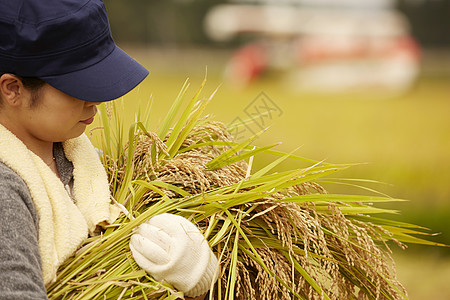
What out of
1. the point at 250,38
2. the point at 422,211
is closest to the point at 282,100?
the point at 422,211

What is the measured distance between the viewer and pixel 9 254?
1159 millimetres

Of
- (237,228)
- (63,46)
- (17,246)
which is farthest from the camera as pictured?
(237,228)

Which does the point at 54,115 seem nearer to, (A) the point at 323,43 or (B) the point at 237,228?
(B) the point at 237,228

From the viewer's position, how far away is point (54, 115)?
1379mm

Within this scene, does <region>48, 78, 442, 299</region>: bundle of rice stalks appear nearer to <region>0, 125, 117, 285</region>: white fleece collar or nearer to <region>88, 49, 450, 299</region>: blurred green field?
<region>0, 125, 117, 285</region>: white fleece collar

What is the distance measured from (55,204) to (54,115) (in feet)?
0.68

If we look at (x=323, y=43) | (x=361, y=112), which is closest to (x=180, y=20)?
(x=323, y=43)

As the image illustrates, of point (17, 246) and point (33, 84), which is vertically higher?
point (33, 84)

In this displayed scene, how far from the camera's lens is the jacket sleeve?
115 centimetres

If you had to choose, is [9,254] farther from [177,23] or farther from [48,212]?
[177,23]

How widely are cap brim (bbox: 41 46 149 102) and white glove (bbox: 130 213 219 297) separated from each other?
33 cm

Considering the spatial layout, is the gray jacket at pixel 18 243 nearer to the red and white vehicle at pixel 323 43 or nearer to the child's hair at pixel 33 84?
the child's hair at pixel 33 84

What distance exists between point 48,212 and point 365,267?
0.88 metres

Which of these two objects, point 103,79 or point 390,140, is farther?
point 390,140
